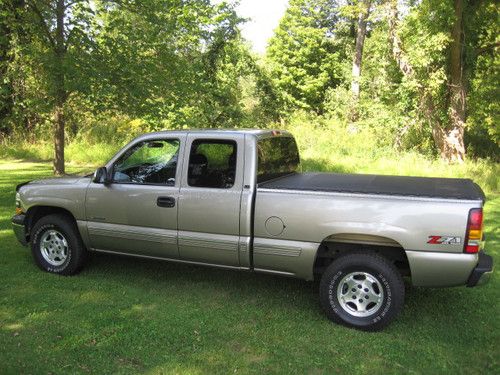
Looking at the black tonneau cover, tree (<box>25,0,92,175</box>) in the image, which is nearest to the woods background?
tree (<box>25,0,92,175</box>)

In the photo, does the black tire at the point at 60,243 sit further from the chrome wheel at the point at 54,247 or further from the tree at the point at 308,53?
the tree at the point at 308,53

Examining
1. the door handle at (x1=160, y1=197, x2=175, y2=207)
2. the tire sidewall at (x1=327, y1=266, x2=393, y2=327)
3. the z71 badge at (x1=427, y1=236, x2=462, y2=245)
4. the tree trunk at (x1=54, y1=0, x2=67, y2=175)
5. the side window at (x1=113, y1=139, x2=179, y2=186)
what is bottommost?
the tire sidewall at (x1=327, y1=266, x2=393, y2=327)

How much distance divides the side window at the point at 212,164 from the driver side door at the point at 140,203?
0.17m

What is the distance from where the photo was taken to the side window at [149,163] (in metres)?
5.31

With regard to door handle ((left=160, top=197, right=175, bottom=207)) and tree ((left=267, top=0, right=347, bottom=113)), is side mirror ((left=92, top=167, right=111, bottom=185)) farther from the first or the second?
tree ((left=267, top=0, right=347, bottom=113))

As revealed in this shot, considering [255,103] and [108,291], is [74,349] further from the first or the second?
[255,103]

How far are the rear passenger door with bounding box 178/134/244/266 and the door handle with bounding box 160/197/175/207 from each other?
0.11 m

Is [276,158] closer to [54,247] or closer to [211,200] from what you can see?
[211,200]

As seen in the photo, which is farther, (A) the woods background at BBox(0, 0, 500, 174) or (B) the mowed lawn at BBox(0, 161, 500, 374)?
(A) the woods background at BBox(0, 0, 500, 174)

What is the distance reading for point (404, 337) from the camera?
443cm

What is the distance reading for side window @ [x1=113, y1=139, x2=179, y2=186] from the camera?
5.31 metres

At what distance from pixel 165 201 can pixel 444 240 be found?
2753 millimetres

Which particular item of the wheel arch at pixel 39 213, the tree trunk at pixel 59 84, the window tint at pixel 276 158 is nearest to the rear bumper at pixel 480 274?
the window tint at pixel 276 158

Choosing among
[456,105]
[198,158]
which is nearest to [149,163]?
[198,158]
